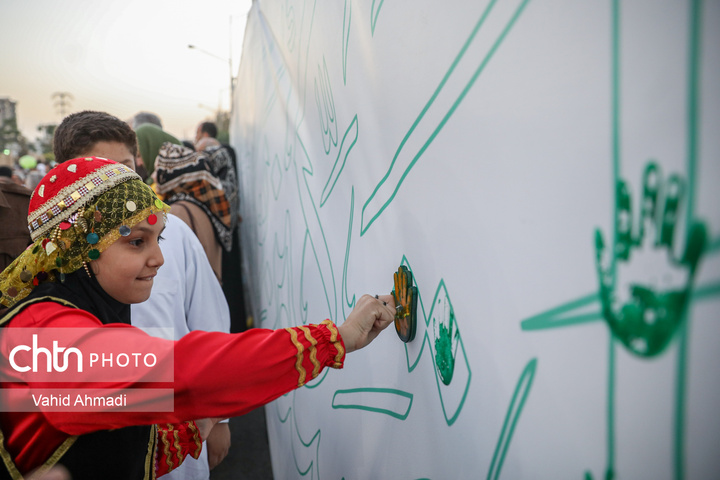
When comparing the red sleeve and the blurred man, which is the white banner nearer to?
the red sleeve

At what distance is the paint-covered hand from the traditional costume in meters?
0.03

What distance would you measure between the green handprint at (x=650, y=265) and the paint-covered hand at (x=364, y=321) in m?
0.57

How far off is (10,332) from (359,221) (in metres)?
0.74

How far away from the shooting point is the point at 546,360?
19.6 inches

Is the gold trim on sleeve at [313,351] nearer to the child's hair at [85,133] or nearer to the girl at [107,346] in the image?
the girl at [107,346]

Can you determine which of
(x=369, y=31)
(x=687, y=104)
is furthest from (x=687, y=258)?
(x=369, y=31)

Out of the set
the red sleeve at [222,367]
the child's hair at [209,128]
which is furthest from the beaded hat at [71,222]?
the child's hair at [209,128]

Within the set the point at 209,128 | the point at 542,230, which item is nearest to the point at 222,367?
the point at 542,230

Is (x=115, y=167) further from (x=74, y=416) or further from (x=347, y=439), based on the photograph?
(x=347, y=439)

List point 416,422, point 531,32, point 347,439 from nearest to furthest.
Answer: point 531,32 < point 416,422 < point 347,439

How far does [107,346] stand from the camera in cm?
88

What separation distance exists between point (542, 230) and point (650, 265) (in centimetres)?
13

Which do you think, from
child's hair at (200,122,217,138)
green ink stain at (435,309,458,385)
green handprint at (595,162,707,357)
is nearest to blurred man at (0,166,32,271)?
green ink stain at (435,309,458,385)

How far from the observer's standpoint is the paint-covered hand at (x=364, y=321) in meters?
0.95
